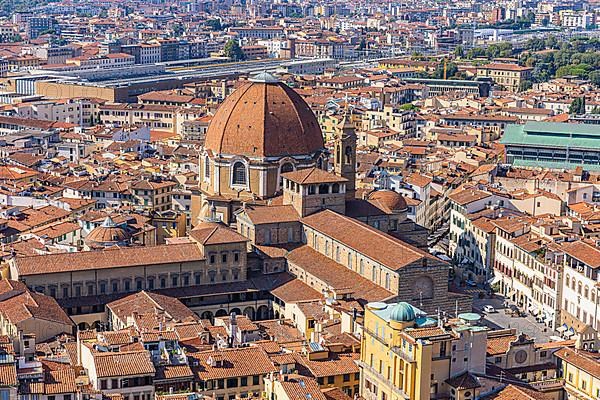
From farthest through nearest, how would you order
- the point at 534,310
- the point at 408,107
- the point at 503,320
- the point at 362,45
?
1. the point at 362,45
2. the point at 408,107
3. the point at 534,310
4. the point at 503,320

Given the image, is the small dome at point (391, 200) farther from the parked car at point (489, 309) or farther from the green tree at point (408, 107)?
the green tree at point (408, 107)

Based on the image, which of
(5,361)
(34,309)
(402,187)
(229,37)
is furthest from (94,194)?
(229,37)

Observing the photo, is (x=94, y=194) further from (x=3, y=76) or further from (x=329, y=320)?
(x=3, y=76)

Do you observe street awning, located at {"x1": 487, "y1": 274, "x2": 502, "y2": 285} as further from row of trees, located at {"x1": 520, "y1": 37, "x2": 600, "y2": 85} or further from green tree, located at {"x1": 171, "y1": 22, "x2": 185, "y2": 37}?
green tree, located at {"x1": 171, "y1": 22, "x2": 185, "y2": 37}

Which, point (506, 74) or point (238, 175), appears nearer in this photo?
point (238, 175)

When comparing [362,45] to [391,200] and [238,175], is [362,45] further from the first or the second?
[391,200]

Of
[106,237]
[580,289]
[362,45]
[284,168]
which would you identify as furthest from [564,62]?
[106,237]
